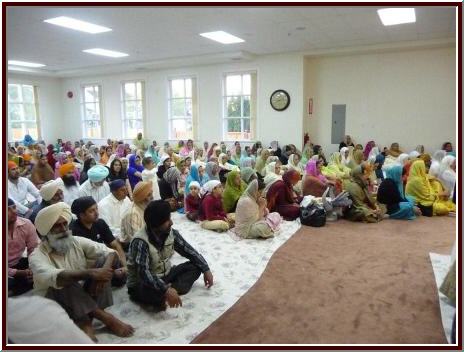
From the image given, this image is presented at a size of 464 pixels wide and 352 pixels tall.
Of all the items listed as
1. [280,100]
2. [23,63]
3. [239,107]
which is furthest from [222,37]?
[23,63]

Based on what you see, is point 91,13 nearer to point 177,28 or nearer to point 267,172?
point 177,28

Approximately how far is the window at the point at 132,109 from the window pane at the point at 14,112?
125 inches

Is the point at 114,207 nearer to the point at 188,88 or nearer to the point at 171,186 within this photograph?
the point at 171,186

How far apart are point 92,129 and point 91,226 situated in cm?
1000

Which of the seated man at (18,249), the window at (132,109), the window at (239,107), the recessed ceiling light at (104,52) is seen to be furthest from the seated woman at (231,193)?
the window at (132,109)

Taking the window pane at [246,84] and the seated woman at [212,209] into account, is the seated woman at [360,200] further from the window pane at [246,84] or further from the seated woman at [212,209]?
the window pane at [246,84]

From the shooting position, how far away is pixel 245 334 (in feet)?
7.07

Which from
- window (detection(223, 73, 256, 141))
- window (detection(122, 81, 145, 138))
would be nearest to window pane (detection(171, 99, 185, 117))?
window (detection(122, 81, 145, 138))

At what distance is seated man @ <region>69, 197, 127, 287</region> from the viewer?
2.50m

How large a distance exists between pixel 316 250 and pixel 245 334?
1.57 m

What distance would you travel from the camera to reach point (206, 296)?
2.63 m

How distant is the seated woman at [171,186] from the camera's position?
17.1 feet

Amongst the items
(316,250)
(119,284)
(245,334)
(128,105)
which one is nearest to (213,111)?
(128,105)

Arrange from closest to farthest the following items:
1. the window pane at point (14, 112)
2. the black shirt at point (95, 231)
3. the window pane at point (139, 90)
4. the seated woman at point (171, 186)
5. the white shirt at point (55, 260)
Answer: the white shirt at point (55, 260) → the black shirt at point (95, 231) → the seated woman at point (171, 186) → the window pane at point (139, 90) → the window pane at point (14, 112)
